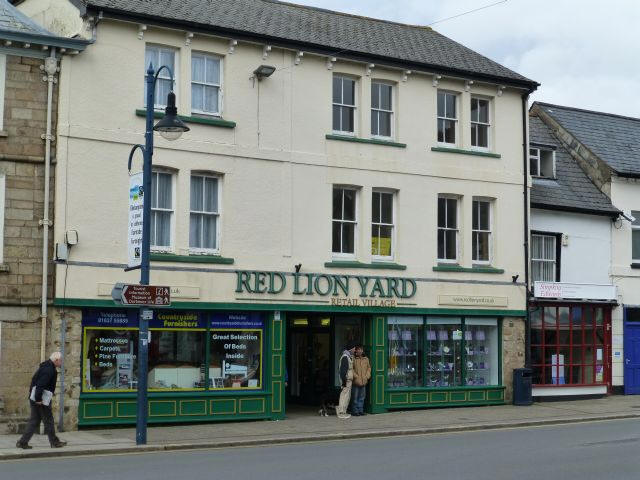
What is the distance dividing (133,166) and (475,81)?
1005 centimetres

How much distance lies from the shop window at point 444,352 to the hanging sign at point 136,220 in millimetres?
9752

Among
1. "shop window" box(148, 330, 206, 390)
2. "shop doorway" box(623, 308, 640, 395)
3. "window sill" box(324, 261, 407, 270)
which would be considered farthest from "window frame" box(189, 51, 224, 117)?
"shop doorway" box(623, 308, 640, 395)

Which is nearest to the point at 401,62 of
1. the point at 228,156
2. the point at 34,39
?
the point at 228,156

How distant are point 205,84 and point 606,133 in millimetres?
15535

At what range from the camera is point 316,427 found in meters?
21.9

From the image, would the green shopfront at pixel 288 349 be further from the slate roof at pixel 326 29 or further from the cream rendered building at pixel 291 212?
the slate roof at pixel 326 29

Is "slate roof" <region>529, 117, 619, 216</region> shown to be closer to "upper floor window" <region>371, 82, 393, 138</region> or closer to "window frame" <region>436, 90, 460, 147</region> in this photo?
"window frame" <region>436, 90, 460, 147</region>

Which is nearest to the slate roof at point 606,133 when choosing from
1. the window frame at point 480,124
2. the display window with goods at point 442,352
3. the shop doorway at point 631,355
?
the shop doorway at point 631,355

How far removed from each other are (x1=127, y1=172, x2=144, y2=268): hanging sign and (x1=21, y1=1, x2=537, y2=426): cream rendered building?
2309 mm

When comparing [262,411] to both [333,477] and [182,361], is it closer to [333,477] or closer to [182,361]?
[182,361]

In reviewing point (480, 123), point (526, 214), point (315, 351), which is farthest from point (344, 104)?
point (315, 351)

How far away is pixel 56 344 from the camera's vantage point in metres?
20.7

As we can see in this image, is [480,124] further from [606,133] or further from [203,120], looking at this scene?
[203,120]

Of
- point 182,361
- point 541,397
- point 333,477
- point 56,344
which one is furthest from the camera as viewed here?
point 541,397
